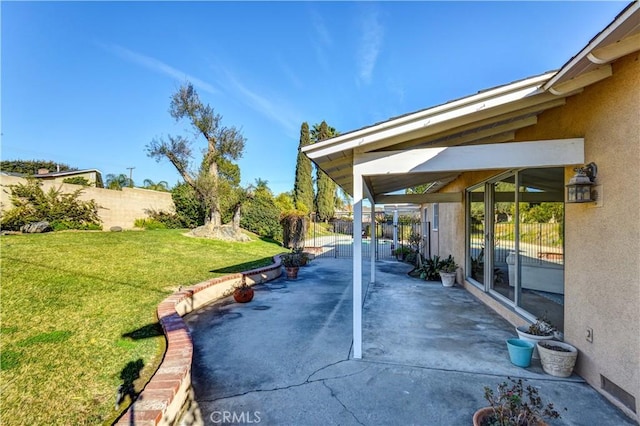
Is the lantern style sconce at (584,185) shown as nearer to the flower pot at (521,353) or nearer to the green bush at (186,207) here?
the flower pot at (521,353)

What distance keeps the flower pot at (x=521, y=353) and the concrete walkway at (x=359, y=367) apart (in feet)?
0.37

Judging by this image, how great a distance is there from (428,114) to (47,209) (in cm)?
1644

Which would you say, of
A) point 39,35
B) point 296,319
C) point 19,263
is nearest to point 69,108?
point 39,35

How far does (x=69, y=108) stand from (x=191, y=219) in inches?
339

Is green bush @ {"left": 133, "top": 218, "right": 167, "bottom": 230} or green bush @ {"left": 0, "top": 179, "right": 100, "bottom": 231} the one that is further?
green bush @ {"left": 133, "top": 218, "right": 167, "bottom": 230}

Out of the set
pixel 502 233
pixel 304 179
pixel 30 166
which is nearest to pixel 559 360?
pixel 502 233

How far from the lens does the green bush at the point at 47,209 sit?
12250 mm

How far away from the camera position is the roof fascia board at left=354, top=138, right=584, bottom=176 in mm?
3775

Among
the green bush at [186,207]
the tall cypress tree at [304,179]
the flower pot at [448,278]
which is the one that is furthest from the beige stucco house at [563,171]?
the tall cypress tree at [304,179]

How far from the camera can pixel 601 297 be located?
335 cm

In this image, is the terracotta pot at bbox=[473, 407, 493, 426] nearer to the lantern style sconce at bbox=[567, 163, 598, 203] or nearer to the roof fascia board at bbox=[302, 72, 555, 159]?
the lantern style sconce at bbox=[567, 163, 598, 203]

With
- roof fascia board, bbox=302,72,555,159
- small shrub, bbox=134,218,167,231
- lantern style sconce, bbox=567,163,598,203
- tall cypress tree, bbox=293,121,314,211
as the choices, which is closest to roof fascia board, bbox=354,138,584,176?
lantern style sconce, bbox=567,163,598,203

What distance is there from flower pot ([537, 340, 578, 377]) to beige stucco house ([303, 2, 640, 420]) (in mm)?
126

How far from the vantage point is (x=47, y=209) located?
13234 mm
